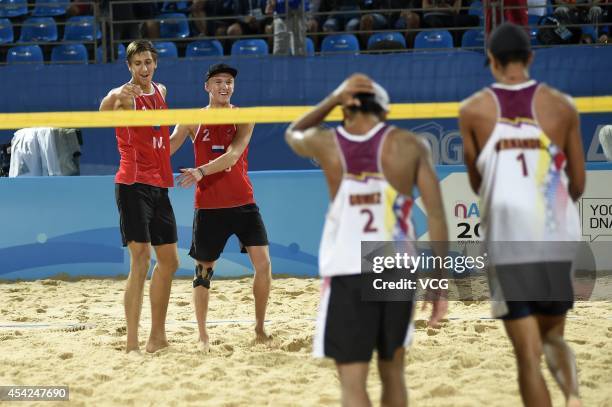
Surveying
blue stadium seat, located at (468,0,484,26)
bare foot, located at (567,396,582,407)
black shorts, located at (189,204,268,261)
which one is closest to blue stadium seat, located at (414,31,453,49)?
blue stadium seat, located at (468,0,484,26)

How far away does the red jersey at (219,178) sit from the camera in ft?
20.3

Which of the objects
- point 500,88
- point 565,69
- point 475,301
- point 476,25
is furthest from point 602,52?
point 500,88

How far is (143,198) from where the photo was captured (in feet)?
19.2

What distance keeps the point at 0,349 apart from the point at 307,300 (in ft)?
8.71

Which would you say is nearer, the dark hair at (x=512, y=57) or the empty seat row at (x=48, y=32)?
the dark hair at (x=512, y=57)

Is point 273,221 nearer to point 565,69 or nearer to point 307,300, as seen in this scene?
point 307,300

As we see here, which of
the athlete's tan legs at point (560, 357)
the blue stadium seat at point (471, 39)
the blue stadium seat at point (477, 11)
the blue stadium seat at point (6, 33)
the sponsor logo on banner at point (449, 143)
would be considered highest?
the blue stadium seat at point (477, 11)

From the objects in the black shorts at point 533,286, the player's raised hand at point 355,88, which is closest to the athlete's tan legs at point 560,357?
the black shorts at point 533,286

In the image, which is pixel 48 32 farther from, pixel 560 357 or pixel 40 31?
pixel 560 357

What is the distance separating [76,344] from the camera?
6.30 m

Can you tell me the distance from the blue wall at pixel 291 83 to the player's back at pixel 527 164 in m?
6.42

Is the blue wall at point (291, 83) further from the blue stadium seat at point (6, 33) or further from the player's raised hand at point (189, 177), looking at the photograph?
the player's raised hand at point (189, 177)

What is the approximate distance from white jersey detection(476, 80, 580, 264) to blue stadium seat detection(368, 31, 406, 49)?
7.34 metres

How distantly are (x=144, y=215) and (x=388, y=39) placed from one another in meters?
6.01
